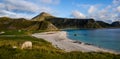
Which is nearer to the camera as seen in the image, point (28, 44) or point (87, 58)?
point (87, 58)

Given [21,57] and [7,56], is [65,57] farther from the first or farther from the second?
[7,56]

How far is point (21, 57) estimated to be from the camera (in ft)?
73.0

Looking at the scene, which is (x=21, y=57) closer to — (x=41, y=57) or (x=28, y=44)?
(x=41, y=57)

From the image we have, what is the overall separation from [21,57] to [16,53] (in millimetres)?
2110

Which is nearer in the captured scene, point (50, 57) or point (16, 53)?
point (50, 57)

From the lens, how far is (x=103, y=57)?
2298cm

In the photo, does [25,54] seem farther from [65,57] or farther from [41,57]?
[65,57]

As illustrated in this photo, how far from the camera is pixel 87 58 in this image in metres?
22.5

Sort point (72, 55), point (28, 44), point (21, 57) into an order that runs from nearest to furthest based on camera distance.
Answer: point (21, 57) < point (72, 55) < point (28, 44)

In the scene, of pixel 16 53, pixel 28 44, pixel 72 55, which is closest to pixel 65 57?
pixel 72 55

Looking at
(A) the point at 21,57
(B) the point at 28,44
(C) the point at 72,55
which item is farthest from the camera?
(B) the point at 28,44

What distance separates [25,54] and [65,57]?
14.2ft

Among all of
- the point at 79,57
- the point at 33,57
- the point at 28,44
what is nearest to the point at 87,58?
the point at 79,57

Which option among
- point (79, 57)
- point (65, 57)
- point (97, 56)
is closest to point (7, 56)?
point (65, 57)
